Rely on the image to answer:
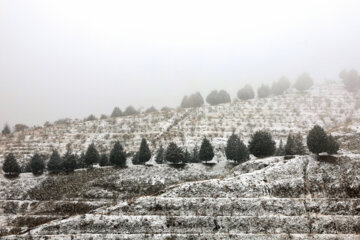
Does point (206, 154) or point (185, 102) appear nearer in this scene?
point (206, 154)

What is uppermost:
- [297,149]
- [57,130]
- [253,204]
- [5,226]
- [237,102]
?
[237,102]

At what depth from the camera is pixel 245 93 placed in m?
95.8

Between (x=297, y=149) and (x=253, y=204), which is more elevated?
(x=297, y=149)

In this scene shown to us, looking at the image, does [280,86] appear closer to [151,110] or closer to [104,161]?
[151,110]

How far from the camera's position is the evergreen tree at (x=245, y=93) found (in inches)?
3757

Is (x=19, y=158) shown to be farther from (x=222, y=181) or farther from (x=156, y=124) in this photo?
(x=222, y=181)

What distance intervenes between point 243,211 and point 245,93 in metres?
70.8

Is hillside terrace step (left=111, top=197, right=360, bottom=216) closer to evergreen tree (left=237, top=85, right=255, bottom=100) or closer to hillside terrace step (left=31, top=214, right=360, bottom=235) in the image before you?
hillside terrace step (left=31, top=214, right=360, bottom=235)

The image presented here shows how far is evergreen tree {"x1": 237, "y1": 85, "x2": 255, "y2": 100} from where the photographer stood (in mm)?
95438

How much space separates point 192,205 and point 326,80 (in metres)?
87.9

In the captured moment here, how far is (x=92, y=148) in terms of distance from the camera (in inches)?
2050

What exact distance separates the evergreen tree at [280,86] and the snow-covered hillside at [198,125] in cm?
614

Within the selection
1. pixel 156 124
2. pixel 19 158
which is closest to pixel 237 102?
pixel 156 124

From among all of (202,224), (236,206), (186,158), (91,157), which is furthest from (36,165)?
(236,206)
